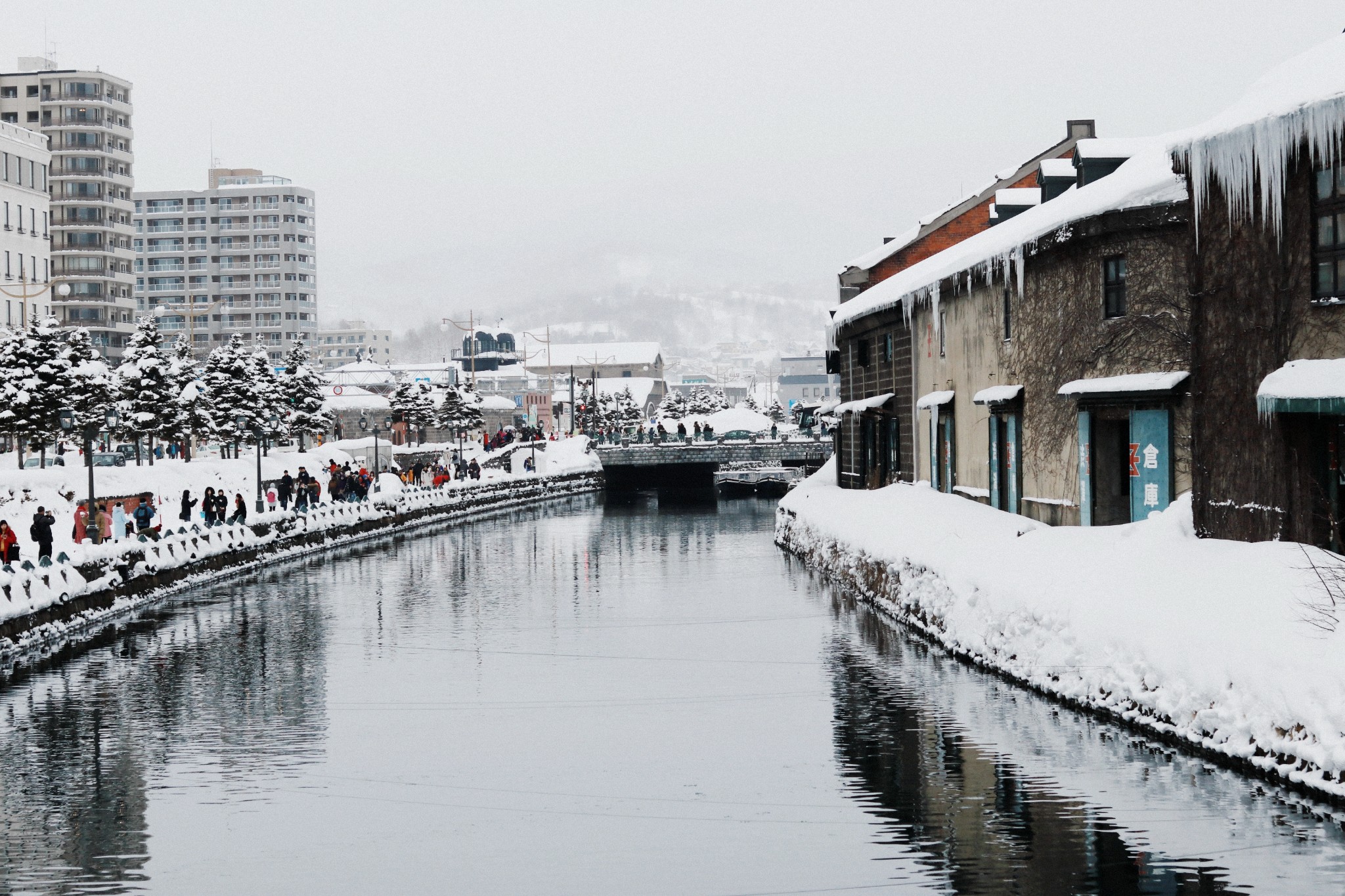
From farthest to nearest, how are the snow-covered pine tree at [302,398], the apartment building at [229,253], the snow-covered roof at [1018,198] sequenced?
the apartment building at [229,253]
the snow-covered pine tree at [302,398]
the snow-covered roof at [1018,198]

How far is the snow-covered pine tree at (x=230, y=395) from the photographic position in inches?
3000

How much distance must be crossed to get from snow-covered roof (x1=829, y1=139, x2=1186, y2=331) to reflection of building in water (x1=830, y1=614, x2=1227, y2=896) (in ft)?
31.6

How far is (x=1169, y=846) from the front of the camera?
1309cm

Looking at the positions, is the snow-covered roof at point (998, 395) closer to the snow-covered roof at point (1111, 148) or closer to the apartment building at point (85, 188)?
the snow-covered roof at point (1111, 148)

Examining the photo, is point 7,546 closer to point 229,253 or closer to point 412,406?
point 412,406

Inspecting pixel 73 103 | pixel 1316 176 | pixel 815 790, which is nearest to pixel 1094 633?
pixel 815 790

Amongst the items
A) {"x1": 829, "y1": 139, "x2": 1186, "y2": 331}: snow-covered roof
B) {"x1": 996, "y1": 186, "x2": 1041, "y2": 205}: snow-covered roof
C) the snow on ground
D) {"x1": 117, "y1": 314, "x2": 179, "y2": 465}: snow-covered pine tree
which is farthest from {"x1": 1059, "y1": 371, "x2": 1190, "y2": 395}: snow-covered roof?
{"x1": 117, "y1": 314, "x2": 179, "y2": 465}: snow-covered pine tree

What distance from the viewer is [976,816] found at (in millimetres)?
14391


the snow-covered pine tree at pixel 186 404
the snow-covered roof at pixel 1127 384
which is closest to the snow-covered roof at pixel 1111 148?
the snow-covered roof at pixel 1127 384

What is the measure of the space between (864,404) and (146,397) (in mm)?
37232

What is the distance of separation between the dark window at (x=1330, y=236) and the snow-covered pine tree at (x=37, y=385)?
47631 mm

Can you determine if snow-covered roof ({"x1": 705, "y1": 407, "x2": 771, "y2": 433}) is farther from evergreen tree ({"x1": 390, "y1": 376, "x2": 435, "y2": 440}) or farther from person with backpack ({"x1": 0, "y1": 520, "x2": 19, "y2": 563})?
person with backpack ({"x1": 0, "y1": 520, "x2": 19, "y2": 563})

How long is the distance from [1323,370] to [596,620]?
652 inches

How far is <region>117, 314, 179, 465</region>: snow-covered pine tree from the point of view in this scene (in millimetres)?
66625
